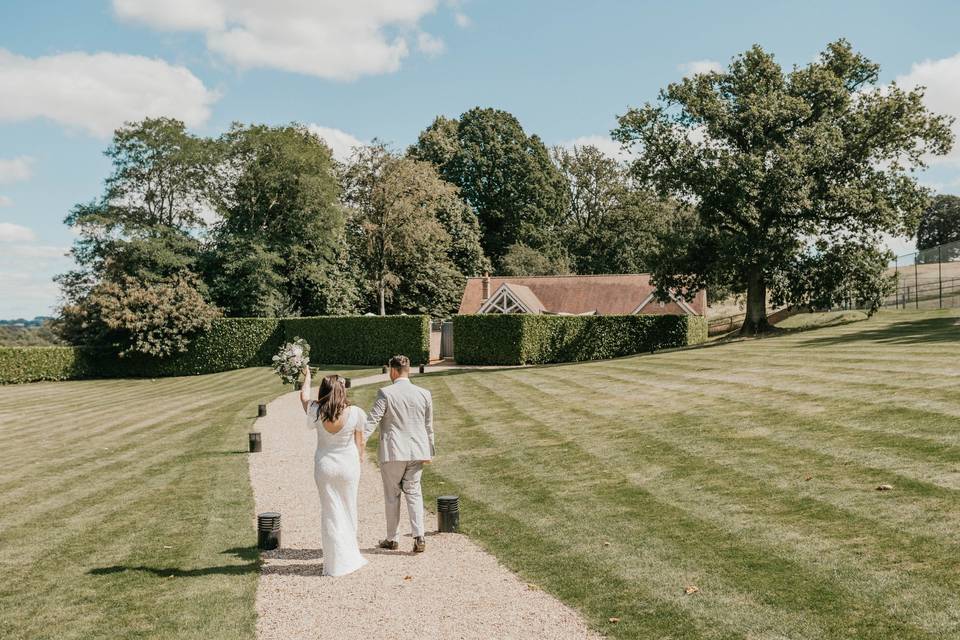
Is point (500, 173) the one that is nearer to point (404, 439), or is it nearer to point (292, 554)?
point (404, 439)

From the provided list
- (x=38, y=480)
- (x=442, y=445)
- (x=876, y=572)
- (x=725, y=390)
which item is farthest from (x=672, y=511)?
(x=38, y=480)

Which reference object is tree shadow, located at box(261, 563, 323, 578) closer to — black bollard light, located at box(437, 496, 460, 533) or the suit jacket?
the suit jacket

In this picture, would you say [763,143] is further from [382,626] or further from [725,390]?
[382,626]

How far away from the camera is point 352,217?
192ft

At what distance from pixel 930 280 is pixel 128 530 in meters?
39.8

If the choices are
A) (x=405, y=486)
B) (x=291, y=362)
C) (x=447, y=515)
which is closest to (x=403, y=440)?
(x=405, y=486)

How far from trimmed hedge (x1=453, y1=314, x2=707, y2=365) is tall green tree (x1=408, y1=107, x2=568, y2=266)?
31.4 m

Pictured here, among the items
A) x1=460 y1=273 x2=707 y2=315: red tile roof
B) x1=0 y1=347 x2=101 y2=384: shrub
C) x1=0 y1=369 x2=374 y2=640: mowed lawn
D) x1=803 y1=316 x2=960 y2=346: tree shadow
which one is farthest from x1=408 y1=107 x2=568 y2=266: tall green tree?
x1=0 y1=369 x2=374 y2=640: mowed lawn

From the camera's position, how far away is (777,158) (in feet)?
101

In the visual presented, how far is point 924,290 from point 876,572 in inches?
1445

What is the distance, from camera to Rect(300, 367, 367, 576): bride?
7785 millimetres

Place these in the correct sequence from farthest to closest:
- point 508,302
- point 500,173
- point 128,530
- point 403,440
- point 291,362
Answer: point 500,173 < point 508,302 < point 291,362 < point 128,530 < point 403,440

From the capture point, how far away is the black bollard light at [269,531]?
893cm

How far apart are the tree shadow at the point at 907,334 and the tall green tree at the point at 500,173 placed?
143 ft
